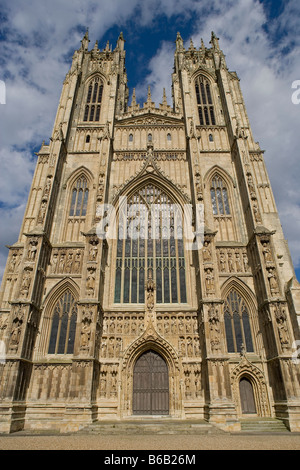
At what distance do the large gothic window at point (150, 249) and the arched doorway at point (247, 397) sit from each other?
5.31 metres

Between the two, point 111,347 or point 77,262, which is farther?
point 77,262

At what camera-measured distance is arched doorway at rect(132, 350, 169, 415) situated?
15008mm

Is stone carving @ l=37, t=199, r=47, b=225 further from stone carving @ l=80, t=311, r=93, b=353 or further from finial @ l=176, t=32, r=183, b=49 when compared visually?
finial @ l=176, t=32, r=183, b=49

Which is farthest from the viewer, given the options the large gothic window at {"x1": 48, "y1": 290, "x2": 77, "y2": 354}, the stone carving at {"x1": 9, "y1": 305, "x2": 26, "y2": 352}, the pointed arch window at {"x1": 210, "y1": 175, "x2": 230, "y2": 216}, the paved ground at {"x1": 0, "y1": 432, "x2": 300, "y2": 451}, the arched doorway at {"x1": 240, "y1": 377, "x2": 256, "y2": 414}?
the pointed arch window at {"x1": 210, "y1": 175, "x2": 230, "y2": 216}

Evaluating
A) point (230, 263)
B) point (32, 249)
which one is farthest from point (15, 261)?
point (230, 263)

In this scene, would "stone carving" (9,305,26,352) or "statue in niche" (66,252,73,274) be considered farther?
"statue in niche" (66,252,73,274)

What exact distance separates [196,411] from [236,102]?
75.5ft

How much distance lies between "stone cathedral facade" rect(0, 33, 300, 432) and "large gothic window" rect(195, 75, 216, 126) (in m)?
0.27

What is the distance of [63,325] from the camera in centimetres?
1641

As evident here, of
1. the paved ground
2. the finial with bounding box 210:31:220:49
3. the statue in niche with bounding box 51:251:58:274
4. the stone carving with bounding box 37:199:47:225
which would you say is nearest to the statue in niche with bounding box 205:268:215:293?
the paved ground

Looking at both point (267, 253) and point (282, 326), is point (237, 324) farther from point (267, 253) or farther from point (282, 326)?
point (267, 253)

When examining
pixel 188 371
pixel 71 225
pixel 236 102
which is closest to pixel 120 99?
pixel 236 102

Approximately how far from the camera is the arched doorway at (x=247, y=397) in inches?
577

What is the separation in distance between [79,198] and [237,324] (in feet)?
43.4
